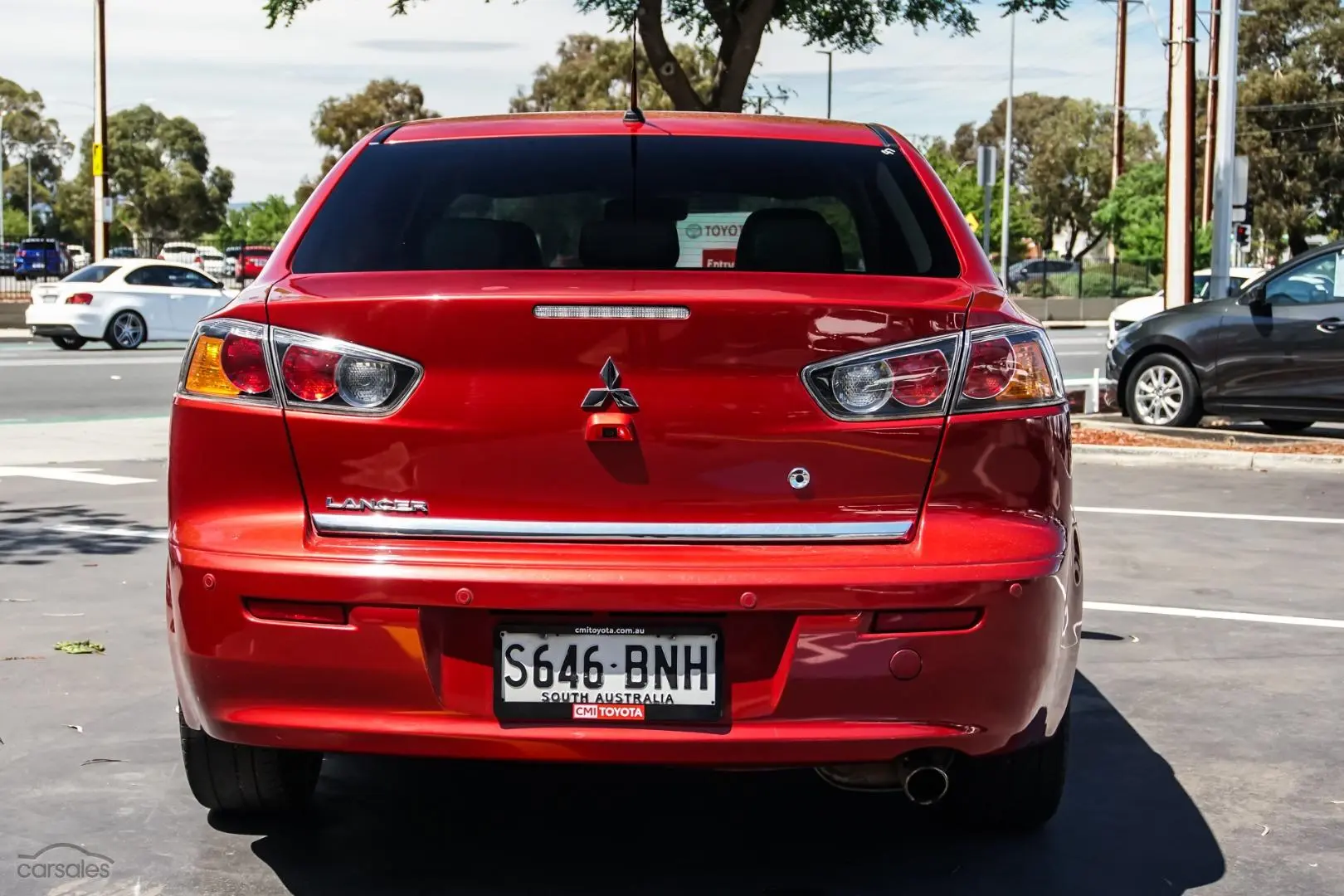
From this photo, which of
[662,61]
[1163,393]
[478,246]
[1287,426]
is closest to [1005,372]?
[478,246]

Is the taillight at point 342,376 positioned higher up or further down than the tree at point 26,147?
further down

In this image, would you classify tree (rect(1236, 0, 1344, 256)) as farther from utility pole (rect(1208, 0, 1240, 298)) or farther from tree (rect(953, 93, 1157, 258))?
utility pole (rect(1208, 0, 1240, 298))

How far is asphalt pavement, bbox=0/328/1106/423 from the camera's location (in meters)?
17.1

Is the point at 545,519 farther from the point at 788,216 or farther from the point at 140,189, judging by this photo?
the point at 140,189

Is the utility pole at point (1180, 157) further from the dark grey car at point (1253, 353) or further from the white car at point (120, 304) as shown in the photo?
the white car at point (120, 304)

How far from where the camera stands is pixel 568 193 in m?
4.43

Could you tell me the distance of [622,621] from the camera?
137 inches

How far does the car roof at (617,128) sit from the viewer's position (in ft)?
14.7

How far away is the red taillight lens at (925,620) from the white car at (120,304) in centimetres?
2585

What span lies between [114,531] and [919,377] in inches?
252

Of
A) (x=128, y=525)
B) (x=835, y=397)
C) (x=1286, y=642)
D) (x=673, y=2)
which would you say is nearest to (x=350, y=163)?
(x=835, y=397)

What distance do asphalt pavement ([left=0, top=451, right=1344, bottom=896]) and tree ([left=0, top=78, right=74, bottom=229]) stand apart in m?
113

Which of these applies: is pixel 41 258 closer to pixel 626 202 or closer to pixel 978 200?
pixel 978 200

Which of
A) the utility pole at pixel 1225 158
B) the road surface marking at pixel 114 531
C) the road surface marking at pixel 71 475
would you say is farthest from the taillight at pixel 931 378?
the utility pole at pixel 1225 158
